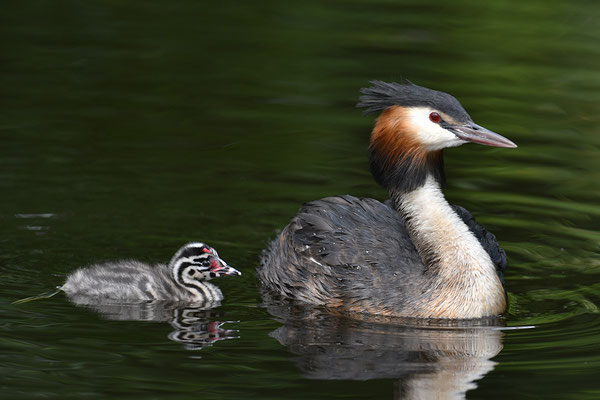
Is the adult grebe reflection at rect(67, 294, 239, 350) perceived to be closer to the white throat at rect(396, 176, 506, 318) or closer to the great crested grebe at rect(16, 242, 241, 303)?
the great crested grebe at rect(16, 242, 241, 303)

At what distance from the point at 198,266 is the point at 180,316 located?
45 centimetres

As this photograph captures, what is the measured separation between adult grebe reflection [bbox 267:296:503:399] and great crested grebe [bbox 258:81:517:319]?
0.17 meters

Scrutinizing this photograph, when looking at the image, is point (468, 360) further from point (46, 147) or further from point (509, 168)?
point (46, 147)

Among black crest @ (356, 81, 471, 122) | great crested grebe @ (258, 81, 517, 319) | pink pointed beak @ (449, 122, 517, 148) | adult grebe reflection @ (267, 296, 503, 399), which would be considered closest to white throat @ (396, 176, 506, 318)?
great crested grebe @ (258, 81, 517, 319)

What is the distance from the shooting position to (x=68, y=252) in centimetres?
985

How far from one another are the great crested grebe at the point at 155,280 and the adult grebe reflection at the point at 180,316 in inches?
1.9

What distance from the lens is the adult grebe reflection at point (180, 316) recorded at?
8.11m

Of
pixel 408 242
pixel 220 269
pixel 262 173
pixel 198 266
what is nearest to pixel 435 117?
pixel 408 242

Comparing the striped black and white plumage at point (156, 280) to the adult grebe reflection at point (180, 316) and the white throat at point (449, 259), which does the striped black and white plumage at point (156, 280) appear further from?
the white throat at point (449, 259)

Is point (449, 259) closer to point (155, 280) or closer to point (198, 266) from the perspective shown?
point (198, 266)

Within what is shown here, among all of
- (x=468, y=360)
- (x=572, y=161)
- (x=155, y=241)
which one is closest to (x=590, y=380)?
(x=468, y=360)

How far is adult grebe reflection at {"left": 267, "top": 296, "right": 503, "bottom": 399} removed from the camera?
7.43 m

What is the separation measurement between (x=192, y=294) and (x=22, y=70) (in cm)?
627

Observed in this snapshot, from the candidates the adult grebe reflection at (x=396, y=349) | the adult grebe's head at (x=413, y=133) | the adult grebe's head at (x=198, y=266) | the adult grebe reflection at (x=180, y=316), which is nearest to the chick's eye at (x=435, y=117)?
the adult grebe's head at (x=413, y=133)
